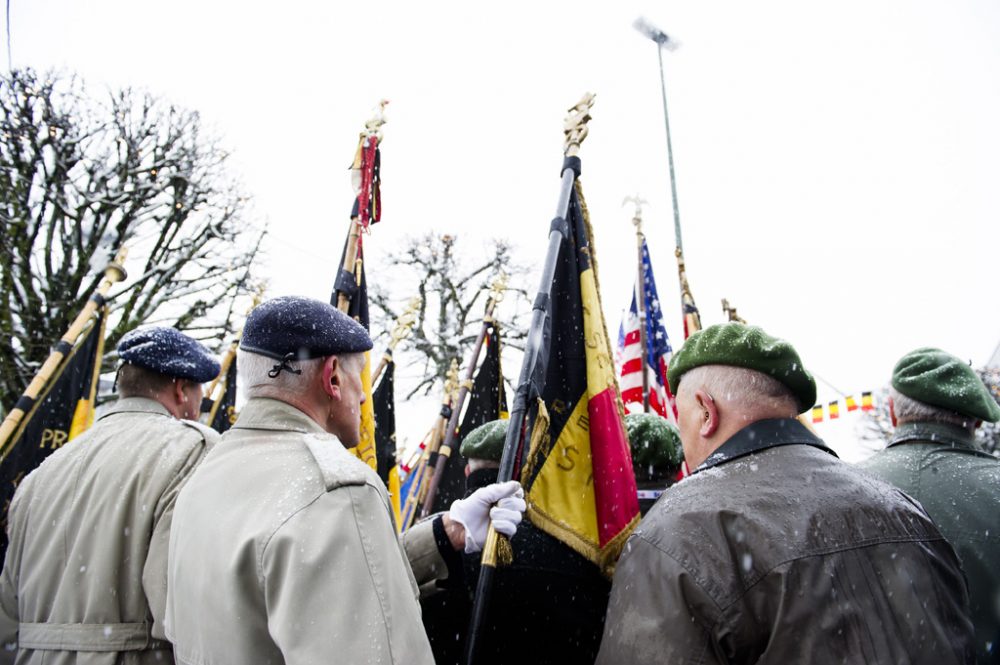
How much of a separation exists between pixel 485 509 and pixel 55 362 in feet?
15.2

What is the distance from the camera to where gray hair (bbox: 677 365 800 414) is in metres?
1.89

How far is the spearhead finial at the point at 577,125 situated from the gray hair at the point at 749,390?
4.26 feet

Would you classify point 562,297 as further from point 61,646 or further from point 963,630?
point 61,646

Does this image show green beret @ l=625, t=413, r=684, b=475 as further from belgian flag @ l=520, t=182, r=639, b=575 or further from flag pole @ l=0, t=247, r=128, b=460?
flag pole @ l=0, t=247, r=128, b=460

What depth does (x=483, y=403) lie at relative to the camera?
667 cm

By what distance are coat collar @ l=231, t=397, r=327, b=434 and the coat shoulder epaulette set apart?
0.07 meters

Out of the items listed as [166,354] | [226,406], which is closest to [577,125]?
[166,354]

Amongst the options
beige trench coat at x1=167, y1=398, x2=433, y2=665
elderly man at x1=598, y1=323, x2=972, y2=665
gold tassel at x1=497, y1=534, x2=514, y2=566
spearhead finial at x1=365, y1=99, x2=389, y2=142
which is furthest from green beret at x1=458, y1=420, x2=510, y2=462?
spearhead finial at x1=365, y1=99, x2=389, y2=142

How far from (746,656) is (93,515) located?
7.44 feet

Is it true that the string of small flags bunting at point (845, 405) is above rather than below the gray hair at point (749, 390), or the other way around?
below

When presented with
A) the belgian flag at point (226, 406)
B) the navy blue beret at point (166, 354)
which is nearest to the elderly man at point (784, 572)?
the navy blue beret at point (166, 354)

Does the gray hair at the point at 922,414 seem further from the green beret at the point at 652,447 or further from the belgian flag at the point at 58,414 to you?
the belgian flag at the point at 58,414

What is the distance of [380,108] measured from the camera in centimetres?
493

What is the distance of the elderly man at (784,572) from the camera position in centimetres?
146
